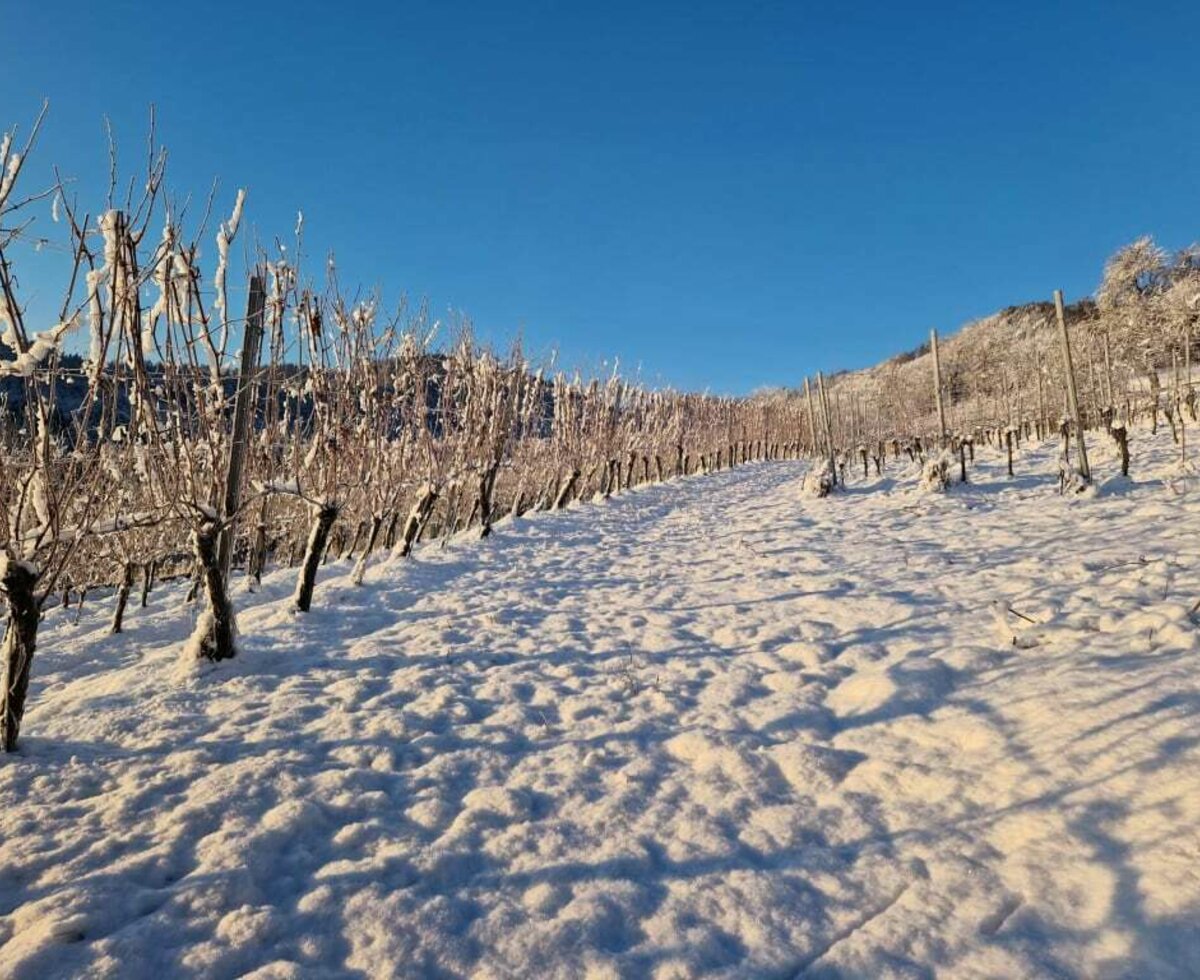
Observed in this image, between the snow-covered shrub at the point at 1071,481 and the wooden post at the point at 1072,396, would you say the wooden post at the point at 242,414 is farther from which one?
the wooden post at the point at 1072,396

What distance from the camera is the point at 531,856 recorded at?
238cm

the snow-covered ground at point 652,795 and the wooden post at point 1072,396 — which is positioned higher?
the wooden post at point 1072,396

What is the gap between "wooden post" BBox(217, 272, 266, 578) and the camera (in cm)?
466

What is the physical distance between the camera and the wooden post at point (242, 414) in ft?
15.3

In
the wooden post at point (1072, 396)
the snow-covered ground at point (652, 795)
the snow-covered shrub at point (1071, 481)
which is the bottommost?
the snow-covered ground at point (652, 795)

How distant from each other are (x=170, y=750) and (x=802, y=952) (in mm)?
A: 3146

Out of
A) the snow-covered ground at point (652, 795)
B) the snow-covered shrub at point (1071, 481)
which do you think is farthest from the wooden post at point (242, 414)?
the snow-covered shrub at point (1071, 481)

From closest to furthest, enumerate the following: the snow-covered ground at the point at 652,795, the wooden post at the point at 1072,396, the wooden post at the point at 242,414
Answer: the snow-covered ground at the point at 652,795 → the wooden post at the point at 242,414 → the wooden post at the point at 1072,396

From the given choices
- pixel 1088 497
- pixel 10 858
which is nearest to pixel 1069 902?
pixel 10 858

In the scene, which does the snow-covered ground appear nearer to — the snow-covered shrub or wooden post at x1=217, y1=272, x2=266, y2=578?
wooden post at x1=217, y1=272, x2=266, y2=578

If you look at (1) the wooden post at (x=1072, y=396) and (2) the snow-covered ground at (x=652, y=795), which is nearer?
(2) the snow-covered ground at (x=652, y=795)

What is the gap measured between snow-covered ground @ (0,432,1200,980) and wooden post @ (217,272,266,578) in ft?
2.89

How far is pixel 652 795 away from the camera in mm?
2793

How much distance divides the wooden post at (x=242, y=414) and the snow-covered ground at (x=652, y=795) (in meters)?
0.88
